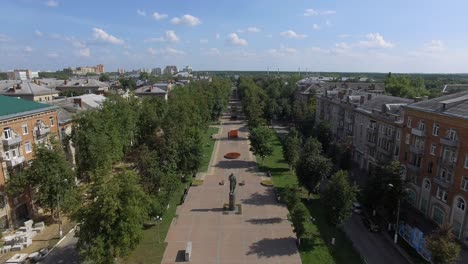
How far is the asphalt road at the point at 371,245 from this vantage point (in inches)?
1236

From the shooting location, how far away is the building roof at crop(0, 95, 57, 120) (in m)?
36.8

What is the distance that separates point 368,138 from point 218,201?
31.2 meters

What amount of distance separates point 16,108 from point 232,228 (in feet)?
97.9

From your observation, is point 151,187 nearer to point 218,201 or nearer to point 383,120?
point 218,201

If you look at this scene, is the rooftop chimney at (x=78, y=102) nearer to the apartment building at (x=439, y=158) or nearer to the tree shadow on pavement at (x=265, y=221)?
the tree shadow on pavement at (x=265, y=221)

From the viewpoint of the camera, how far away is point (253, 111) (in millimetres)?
88625

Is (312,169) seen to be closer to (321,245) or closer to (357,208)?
(357,208)

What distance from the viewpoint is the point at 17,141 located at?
36.8 meters

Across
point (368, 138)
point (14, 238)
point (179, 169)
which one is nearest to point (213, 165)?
point (179, 169)

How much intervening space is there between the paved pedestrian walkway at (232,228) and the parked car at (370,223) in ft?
30.7

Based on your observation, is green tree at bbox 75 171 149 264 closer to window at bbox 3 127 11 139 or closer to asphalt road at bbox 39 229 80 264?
asphalt road at bbox 39 229 80 264

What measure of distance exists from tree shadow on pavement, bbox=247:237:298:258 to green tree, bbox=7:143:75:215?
2219cm

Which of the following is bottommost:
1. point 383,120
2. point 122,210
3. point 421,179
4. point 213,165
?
point 213,165

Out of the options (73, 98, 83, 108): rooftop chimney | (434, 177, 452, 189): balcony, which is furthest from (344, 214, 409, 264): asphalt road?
(73, 98, 83, 108): rooftop chimney
